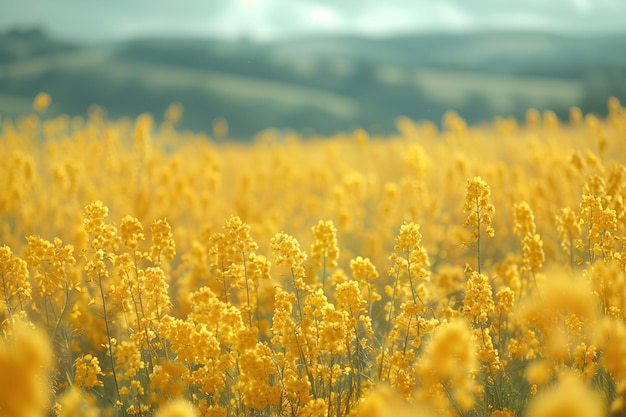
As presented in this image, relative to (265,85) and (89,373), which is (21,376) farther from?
(265,85)

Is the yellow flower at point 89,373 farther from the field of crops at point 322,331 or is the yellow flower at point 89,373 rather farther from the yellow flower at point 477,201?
the yellow flower at point 477,201

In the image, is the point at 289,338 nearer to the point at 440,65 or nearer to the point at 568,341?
the point at 568,341

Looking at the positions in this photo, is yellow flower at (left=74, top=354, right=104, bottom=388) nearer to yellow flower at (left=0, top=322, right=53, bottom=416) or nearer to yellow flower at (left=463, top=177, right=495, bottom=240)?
yellow flower at (left=0, top=322, right=53, bottom=416)

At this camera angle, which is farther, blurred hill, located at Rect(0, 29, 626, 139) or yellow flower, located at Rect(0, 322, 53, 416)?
blurred hill, located at Rect(0, 29, 626, 139)

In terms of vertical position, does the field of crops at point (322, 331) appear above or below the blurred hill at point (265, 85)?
below

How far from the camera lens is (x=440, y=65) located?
269 ft

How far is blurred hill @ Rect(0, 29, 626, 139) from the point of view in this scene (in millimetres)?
47500

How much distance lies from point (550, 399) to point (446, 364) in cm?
29

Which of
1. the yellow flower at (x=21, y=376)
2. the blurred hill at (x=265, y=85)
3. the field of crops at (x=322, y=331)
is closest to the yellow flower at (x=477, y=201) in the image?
the field of crops at (x=322, y=331)

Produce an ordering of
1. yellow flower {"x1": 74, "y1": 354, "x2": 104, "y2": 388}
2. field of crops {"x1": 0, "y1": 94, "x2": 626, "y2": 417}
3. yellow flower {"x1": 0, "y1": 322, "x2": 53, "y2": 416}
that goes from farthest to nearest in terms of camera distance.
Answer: yellow flower {"x1": 74, "y1": 354, "x2": 104, "y2": 388} → field of crops {"x1": 0, "y1": 94, "x2": 626, "y2": 417} → yellow flower {"x1": 0, "y1": 322, "x2": 53, "y2": 416}

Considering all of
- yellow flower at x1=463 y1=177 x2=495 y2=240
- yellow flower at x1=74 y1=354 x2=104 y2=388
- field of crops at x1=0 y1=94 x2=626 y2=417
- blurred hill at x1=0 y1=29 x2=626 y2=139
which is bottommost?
yellow flower at x1=74 y1=354 x2=104 y2=388

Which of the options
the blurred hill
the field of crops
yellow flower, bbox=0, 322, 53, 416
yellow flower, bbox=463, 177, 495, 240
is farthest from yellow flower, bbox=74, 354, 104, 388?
the blurred hill

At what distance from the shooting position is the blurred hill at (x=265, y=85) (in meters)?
47.5

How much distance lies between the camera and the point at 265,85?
195 ft
